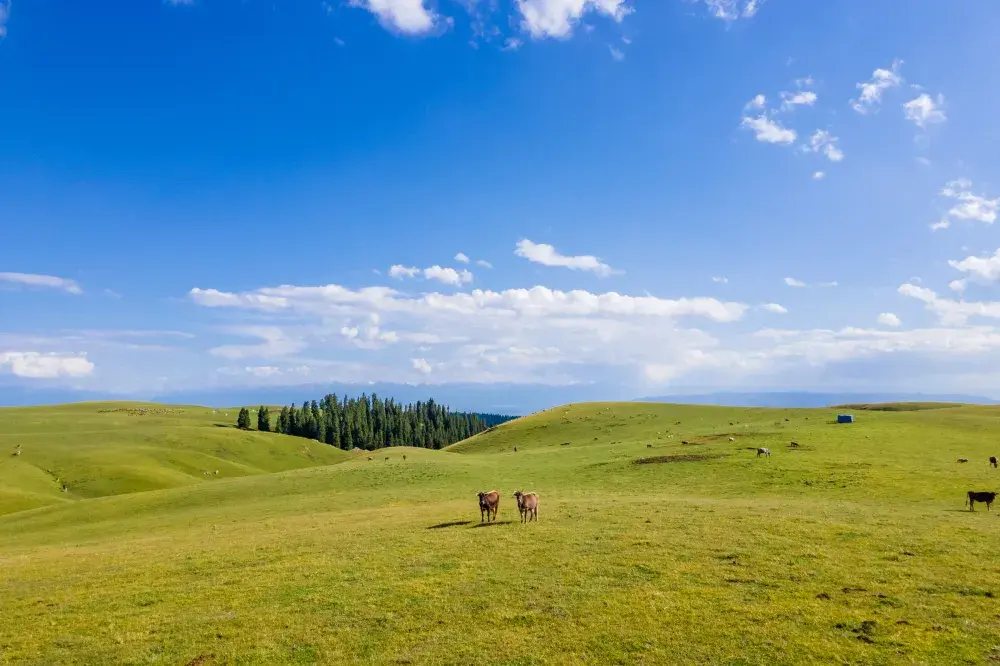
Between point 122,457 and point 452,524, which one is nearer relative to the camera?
point 452,524

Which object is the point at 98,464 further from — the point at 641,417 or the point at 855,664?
the point at 855,664

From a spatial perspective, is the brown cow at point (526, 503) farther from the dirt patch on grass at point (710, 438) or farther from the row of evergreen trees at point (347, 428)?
the row of evergreen trees at point (347, 428)

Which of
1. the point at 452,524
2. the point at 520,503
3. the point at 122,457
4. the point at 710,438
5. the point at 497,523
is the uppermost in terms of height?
the point at 520,503

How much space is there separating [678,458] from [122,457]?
3802 inches

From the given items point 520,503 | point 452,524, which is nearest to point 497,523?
point 520,503

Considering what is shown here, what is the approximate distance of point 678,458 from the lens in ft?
191

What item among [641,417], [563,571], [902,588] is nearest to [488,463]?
[641,417]

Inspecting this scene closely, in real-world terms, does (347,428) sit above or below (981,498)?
below

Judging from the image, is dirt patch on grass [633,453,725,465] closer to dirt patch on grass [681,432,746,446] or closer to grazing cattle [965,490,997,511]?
dirt patch on grass [681,432,746,446]

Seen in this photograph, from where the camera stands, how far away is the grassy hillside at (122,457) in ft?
269

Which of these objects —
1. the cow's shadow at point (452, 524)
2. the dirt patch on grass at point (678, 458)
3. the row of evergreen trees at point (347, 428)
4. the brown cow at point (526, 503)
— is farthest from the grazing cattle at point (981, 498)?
the row of evergreen trees at point (347, 428)

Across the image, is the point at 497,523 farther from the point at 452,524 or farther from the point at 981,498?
the point at 981,498

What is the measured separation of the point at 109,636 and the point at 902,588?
26214mm

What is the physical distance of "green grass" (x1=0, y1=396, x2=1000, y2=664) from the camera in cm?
1525
